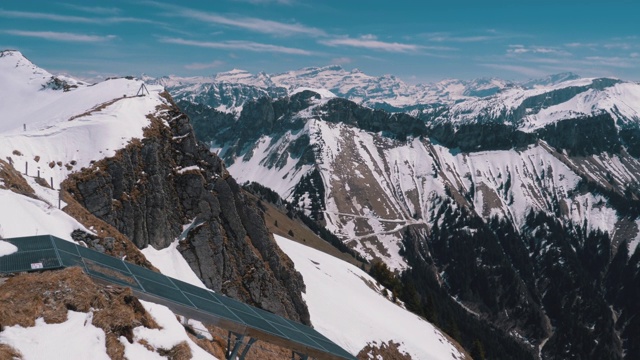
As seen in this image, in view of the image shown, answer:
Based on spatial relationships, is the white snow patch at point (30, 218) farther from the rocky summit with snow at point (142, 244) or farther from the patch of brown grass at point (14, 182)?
the patch of brown grass at point (14, 182)

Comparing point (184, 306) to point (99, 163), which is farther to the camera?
point (99, 163)

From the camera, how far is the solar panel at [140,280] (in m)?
18.8

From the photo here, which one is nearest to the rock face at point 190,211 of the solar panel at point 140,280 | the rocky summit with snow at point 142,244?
the rocky summit with snow at point 142,244

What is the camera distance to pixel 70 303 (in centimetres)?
1552

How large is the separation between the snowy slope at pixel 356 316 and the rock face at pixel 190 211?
786 centimetres

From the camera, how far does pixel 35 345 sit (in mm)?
13609

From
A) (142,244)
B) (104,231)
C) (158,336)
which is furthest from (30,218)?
(142,244)

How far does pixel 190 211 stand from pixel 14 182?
31008 millimetres

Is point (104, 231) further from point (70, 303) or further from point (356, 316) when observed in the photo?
Result: point (356, 316)

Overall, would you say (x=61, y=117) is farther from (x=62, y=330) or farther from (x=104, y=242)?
(x=62, y=330)

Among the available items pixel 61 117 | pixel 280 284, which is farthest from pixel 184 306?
pixel 61 117

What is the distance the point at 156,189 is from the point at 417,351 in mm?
55441

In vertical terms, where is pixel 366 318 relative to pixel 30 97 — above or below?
below

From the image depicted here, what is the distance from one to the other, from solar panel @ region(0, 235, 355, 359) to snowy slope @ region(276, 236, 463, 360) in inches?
2173
